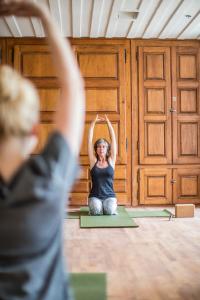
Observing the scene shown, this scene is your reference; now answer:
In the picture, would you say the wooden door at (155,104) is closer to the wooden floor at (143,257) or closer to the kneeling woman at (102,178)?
the kneeling woman at (102,178)

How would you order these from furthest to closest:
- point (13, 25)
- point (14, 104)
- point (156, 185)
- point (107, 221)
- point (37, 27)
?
point (156, 185) → point (37, 27) → point (13, 25) → point (107, 221) → point (14, 104)

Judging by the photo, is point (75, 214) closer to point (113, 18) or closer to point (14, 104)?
point (113, 18)

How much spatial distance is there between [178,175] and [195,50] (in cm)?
205

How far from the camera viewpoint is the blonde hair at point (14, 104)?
1.96 feet

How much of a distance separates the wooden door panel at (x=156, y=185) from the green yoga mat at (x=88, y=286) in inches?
156

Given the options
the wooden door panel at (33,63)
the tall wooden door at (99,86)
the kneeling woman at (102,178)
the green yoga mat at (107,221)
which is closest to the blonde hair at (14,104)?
the green yoga mat at (107,221)

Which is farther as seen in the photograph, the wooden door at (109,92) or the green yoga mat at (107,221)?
the wooden door at (109,92)

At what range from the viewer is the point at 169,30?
6191 millimetres

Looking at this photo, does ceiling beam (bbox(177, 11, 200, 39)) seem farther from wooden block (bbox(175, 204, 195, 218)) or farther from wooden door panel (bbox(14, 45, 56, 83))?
wooden block (bbox(175, 204, 195, 218))

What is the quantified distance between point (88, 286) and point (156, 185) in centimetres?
428

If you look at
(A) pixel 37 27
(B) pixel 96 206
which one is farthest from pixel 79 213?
(A) pixel 37 27

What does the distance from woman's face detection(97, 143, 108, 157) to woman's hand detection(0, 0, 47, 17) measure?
4558 mm

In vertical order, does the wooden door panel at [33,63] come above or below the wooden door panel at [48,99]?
above

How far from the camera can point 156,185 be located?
6.60m
